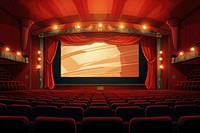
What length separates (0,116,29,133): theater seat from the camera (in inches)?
57.2

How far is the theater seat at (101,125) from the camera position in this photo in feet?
4.82

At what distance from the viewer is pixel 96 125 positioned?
1.47m

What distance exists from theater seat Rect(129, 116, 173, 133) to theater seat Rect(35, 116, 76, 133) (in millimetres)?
454

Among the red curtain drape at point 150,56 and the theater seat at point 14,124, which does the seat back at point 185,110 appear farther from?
the red curtain drape at point 150,56

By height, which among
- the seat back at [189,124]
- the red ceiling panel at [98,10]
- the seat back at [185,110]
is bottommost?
the seat back at [185,110]

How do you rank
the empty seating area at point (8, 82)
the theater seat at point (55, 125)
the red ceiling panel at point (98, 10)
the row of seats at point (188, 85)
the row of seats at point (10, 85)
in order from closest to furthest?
the theater seat at point (55, 125)
the red ceiling panel at point (98, 10)
the row of seats at point (10, 85)
the empty seating area at point (8, 82)
the row of seats at point (188, 85)

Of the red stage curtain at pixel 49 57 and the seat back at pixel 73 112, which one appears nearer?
the seat back at pixel 73 112

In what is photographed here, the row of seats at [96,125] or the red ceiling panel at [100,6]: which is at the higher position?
the red ceiling panel at [100,6]

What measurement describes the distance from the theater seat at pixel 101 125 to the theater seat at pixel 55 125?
10 cm

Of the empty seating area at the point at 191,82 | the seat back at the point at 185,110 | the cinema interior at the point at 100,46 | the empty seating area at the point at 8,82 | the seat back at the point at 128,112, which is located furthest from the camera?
the empty seating area at the point at 191,82

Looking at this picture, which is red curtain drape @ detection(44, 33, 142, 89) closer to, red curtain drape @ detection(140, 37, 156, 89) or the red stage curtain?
the red stage curtain

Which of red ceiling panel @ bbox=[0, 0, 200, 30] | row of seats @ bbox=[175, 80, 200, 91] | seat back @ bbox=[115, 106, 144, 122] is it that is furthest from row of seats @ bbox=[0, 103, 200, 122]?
row of seats @ bbox=[175, 80, 200, 91]

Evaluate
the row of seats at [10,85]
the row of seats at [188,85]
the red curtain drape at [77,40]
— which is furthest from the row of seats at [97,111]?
the red curtain drape at [77,40]

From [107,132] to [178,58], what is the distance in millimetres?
11672
